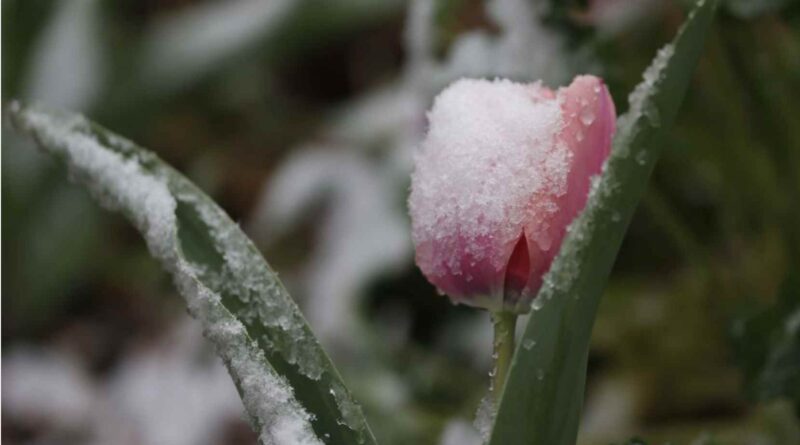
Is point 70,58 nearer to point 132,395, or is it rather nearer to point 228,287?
point 132,395

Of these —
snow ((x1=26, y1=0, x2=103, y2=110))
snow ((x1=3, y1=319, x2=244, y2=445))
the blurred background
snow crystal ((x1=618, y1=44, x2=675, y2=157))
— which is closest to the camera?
snow crystal ((x1=618, y1=44, x2=675, y2=157))

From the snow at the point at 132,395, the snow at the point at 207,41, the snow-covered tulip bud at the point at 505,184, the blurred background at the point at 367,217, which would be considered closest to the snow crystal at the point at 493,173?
the snow-covered tulip bud at the point at 505,184

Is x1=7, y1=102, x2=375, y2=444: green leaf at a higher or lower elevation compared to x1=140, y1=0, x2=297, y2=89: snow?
lower

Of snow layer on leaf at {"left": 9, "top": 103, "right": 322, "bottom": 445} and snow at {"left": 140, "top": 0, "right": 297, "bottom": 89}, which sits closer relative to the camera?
snow layer on leaf at {"left": 9, "top": 103, "right": 322, "bottom": 445}

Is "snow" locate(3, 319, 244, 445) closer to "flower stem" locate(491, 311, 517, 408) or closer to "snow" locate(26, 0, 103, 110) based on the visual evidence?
"snow" locate(26, 0, 103, 110)

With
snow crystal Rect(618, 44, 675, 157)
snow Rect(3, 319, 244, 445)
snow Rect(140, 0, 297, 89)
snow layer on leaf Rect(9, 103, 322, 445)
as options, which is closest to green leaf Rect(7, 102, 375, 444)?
snow layer on leaf Rect(9, 103, 322, 445)

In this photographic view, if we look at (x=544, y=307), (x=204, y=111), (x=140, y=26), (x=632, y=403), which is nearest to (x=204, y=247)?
(x=544, y=307)

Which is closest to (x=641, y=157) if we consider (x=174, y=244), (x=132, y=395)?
(x=174, y=244)

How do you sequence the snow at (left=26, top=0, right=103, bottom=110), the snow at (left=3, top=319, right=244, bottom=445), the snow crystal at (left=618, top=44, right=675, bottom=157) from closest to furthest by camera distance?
the snow crystal at (left=618, top=44, right=675, bottom=157) → the snow at (left=3, top=319, right=244, bottom=445) → the snow at (left=26, top=0, right=103, bottom=110)
